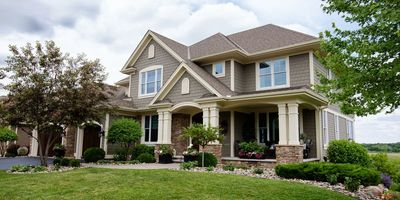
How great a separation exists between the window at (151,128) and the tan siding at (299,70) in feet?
28.7

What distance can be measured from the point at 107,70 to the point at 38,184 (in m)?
6.93

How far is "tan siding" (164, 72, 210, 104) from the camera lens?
51.6ft

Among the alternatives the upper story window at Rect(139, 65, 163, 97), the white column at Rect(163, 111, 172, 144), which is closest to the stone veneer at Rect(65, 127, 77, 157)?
the upper story window at Rect(139, 65, 163, 97)

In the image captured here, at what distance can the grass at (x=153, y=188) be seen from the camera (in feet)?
23.7

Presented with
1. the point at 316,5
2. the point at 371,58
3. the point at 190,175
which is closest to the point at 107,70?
the point at 190,175

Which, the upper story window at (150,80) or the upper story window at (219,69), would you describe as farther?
the upper story window at (150,80)

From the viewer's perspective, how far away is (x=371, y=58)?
6.16 metres

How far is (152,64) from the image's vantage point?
20.2m

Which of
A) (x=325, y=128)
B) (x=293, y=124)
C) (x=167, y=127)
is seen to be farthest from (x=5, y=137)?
(x=325, y=128)

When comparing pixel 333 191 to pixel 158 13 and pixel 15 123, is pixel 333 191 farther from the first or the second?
pixel 15 123

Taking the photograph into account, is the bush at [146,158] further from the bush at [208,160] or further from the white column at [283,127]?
the white column at [283,127]

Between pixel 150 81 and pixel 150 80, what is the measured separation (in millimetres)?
69

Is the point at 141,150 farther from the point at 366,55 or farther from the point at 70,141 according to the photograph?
the point at 366,55

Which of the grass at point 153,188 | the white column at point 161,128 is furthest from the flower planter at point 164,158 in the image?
the grass at point 153,188
